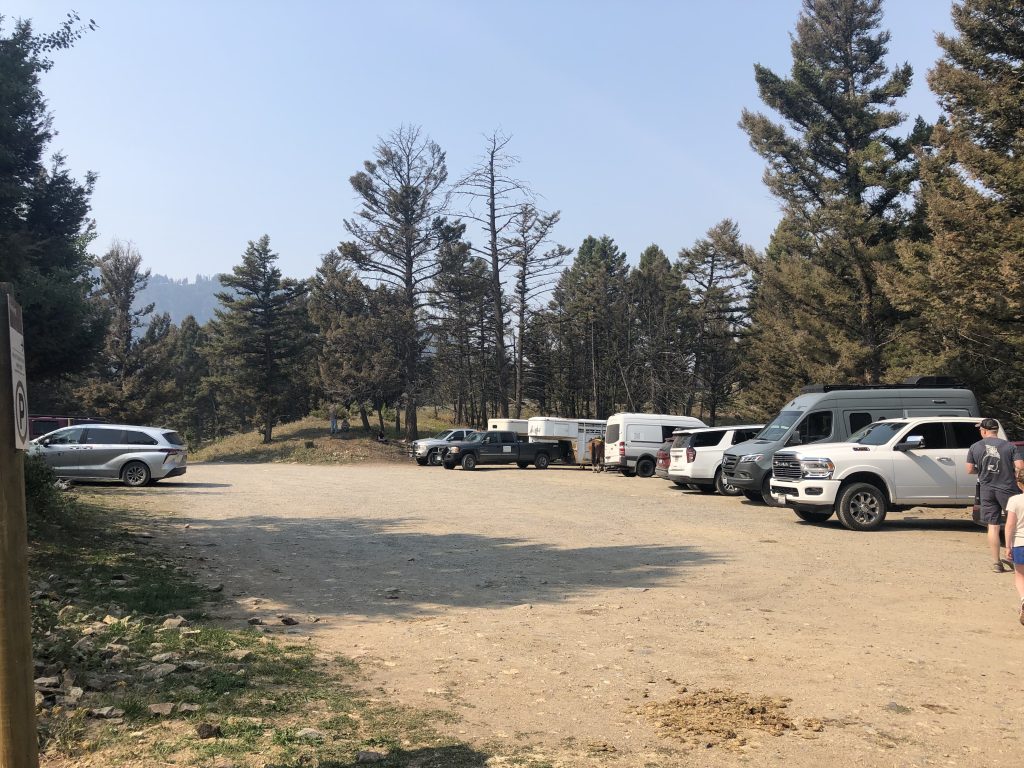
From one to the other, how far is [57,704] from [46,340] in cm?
1074

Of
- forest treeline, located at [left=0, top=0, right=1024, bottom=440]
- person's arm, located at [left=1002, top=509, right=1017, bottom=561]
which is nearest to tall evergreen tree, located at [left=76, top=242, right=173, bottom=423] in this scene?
forest treeline, located at [left=0, top=0, right=1024, bottom=440]

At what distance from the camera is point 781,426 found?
1966cm

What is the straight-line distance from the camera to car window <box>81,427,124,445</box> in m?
23.3

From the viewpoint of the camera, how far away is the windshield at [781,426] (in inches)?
Answer: 761

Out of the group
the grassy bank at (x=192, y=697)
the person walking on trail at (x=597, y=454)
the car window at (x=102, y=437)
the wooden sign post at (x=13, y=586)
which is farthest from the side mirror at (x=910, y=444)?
the person walking on trail at (x=597, y=454)

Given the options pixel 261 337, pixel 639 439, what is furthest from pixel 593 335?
pixel 639 439

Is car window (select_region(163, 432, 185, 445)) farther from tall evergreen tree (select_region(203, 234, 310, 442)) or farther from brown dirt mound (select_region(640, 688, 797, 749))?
tall evergreen tree (select_region(203, 234, 310, 442))

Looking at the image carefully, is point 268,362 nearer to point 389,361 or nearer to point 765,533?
point 389,361

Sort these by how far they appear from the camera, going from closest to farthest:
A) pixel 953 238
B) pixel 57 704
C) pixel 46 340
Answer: pixel 57 704 → pixel 46 340 → pixel 953 238

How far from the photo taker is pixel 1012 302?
18953mm

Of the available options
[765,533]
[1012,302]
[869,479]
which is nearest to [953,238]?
[1012,302]

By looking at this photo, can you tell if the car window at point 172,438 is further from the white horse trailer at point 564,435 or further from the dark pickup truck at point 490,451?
the white horse trailer at point 564,435

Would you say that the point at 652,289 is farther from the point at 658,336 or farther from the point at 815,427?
the point at 815,427

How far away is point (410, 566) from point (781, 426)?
11.8 m
